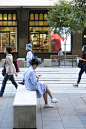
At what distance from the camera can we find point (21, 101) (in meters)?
5.36

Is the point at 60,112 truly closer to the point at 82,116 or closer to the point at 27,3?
the point at 82,116

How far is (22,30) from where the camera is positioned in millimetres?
25188

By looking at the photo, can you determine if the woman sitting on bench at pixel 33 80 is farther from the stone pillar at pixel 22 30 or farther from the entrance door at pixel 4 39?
the entrance door at pixel 4 39

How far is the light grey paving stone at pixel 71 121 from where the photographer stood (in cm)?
536

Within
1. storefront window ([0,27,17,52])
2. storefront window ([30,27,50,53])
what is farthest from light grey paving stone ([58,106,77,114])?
storefront window ([0,27,17,52])

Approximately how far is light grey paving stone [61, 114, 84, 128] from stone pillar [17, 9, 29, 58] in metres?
19.5

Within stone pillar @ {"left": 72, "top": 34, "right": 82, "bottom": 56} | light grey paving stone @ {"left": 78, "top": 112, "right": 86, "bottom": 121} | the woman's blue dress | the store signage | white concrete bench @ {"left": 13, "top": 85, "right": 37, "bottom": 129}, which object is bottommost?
light grey paving stone @ {"left": 78, "top": 112, "right": 86, "bottom": 121}

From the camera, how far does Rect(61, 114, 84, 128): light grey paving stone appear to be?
17.6 feet

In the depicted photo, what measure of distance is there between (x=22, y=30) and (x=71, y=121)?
2032 cm

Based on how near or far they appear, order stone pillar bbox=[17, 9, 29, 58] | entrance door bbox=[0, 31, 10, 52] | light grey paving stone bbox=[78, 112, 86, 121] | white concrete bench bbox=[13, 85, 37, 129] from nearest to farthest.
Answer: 1. white concrete bench bbox=[13, 85, 37, 129]
2. light grey paving stone bbox=[78, 112, 86, 121]
3. stone pillar bbox=[17, 9, 29, 58]
4. entrance door bbox=[0, 31, 10, 52]

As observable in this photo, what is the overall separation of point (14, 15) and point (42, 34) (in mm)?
3549

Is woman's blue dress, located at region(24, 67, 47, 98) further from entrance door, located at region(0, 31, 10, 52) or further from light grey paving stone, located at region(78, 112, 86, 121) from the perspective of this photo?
entrance door, located at region(0, 31, 10, 52)

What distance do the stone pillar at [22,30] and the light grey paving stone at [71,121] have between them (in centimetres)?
1952

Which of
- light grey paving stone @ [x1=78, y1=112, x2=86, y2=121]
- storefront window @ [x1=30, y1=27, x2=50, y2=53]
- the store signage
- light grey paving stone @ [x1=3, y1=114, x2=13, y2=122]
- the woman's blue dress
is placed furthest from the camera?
storefront window @ [x1=30, y1=27, x2=50, y2=53]
